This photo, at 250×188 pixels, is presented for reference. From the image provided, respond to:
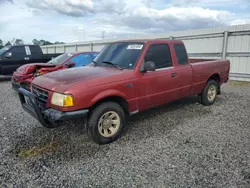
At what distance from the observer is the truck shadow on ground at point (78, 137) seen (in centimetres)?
340

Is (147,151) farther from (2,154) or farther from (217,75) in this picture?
(217,75)

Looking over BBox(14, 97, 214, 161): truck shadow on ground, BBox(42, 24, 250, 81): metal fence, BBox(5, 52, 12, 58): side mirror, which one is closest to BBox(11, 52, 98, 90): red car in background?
BBox(14, 97, 214, 161): truck shadow on ground

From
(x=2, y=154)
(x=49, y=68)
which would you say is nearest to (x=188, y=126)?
(x=2, y=154)

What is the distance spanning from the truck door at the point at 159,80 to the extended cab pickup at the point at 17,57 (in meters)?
8.67

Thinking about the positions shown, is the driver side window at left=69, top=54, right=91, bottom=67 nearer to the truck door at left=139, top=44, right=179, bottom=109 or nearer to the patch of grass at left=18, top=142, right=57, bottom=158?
the truck door at left=139, top=44, right=179, bottom=109

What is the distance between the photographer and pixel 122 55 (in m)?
4.35

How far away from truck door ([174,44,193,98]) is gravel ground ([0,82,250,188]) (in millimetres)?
686

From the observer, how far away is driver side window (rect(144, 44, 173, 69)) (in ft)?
14.2

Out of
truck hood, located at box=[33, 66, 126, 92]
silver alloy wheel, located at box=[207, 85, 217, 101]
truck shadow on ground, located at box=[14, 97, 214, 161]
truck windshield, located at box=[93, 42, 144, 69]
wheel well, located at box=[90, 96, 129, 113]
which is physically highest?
truck windshield, located at box=[93, 42, 144, 69]

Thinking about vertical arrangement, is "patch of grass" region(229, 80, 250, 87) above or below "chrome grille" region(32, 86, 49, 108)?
below

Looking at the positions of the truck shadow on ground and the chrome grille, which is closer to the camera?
the truck shadow on ground

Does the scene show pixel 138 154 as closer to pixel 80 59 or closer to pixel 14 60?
pixel 80 59

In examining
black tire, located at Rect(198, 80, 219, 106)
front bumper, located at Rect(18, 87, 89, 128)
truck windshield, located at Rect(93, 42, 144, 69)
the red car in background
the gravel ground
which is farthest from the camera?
the red car in background

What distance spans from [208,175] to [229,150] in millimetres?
927
